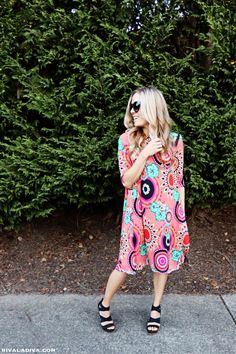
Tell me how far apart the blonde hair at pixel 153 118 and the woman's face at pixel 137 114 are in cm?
2

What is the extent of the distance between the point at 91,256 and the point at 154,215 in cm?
137

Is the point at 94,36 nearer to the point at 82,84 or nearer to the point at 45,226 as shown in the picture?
the point at 82,84

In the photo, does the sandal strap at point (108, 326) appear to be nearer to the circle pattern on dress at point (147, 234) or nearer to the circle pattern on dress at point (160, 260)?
the circle pattern on dress at point (160, 260)

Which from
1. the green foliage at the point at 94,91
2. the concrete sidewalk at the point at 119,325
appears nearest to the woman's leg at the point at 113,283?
the concrete sidewalk at the point at 119,325

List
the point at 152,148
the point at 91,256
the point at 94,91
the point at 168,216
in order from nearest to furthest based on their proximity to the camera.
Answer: the point at 152,148
the point at 168,216
the point at 94,91
the point at 91,256

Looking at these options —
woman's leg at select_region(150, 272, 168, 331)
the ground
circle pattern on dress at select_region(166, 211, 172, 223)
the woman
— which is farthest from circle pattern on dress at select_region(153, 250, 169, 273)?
the ground

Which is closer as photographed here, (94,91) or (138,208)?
(138,208)

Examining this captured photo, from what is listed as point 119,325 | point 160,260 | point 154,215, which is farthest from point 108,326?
point 154,215

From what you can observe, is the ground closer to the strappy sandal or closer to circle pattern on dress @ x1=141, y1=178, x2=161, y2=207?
the strappy sandal

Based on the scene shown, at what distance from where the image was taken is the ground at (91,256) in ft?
12.4

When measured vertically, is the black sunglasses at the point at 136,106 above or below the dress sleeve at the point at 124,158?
above

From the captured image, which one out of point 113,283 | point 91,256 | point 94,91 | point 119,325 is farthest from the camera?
point 91,256

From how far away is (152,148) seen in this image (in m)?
2.84

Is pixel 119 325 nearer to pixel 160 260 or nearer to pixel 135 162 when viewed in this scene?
pixel 160 260
